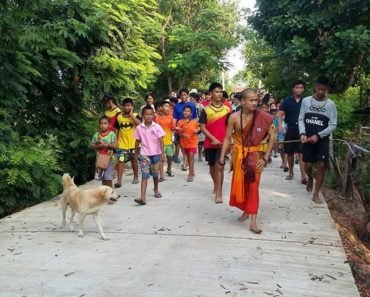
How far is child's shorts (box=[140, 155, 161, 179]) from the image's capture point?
24.2 feet

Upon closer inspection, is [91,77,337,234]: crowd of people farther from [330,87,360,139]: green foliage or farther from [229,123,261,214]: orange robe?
[330,87,360,139]: green foliage

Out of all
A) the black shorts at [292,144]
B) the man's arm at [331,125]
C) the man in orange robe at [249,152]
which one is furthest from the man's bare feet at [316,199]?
the man in orange robe at [249,152]

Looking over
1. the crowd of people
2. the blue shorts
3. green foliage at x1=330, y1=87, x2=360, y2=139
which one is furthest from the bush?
green foliage at x1=330, y1=87, x2=360, y2=139

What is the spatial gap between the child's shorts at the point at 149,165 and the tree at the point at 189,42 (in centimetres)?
1144

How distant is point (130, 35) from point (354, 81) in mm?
8253

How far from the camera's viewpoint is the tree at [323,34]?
12.2m

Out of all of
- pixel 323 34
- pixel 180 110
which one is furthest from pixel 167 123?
pixel 323 34

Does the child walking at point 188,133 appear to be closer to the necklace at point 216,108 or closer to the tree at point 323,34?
the necklace at point 216,108

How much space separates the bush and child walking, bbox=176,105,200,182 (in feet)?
9.18

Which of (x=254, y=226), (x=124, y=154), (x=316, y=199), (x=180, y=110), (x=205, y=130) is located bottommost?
(x=254, y=226)

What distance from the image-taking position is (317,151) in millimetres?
7238

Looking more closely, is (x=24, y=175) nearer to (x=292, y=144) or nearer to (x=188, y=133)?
(x=188, y=133)

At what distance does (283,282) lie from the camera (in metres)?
4.21

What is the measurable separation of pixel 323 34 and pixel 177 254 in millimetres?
10515
